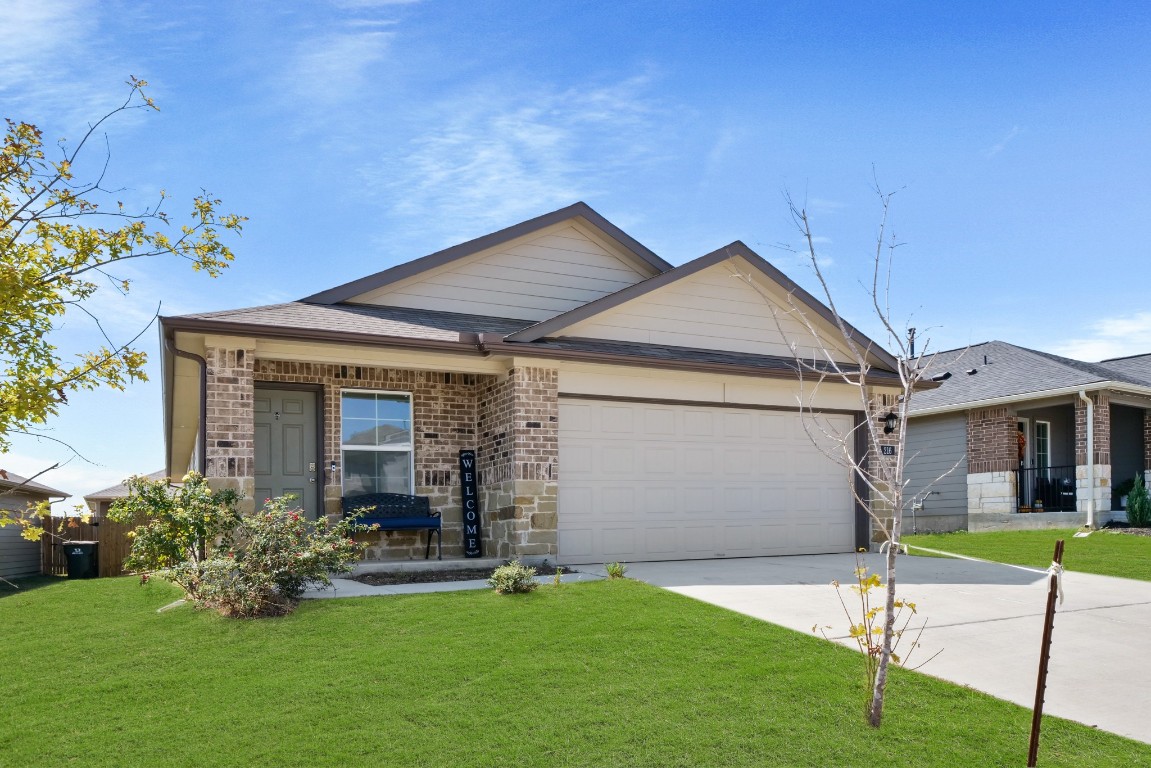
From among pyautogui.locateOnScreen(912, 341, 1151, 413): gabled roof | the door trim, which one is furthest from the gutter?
the door trim

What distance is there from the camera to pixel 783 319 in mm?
14664

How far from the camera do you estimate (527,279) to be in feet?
47.9

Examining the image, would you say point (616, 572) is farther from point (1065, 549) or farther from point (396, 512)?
point (1065, 549)

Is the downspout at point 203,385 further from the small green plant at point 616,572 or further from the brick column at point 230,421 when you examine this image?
the small green plant at point 616,572

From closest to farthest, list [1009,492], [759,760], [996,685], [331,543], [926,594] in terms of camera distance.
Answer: [759,760] < [996,685] < [331,543] < [926,594] < [1009,492]

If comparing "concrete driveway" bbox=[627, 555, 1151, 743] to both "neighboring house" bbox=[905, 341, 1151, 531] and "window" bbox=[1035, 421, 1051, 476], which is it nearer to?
"neighboring house" bbox=[905, 341, 1151, 531]

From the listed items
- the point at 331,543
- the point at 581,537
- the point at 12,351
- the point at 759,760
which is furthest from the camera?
the point at 581,537

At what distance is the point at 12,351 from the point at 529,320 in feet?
25.8

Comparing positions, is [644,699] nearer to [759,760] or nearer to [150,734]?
[759,760]

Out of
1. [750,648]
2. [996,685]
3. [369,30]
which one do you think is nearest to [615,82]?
[369,30]

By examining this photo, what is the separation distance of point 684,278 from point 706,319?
78 cm

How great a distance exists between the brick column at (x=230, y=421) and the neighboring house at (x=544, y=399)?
2 centimetres

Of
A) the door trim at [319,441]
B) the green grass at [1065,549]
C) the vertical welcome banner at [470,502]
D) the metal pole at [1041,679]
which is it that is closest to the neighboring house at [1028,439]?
the green grass at [1065,549]

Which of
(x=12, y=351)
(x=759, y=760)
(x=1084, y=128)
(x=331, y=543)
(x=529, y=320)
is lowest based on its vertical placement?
(x=759, y=760)
